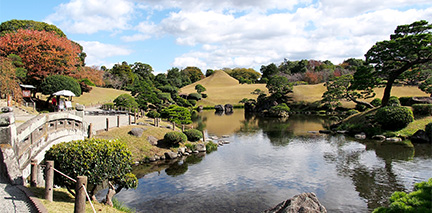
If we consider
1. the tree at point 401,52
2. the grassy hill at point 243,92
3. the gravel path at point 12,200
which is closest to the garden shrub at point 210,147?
the gravel path at point 12,200

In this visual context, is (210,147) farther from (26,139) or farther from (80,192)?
(80,192)

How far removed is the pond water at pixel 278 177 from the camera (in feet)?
47.5

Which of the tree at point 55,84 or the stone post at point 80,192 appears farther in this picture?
the tree at point 55,84

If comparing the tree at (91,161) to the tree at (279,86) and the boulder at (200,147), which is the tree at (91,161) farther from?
the tree at (279,86)

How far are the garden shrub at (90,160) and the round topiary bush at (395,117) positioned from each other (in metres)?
29.8

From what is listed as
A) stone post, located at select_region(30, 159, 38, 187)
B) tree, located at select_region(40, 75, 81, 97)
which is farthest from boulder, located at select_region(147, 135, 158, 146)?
tree, located at select_region(40, 75, 81, 97)

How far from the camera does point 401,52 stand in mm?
32438

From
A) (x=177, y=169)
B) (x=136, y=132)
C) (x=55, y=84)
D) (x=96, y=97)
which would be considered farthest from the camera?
(x=96, y=97)

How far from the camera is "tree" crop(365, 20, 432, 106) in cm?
3109

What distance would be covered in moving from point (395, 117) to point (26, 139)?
32.8 m

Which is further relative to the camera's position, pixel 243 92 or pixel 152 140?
pixel 243 92

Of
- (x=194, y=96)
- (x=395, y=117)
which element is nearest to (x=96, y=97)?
(x=194, y=96)

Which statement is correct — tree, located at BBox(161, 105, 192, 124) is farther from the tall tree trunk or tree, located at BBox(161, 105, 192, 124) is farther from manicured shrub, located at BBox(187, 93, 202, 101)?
manicured shrub, located at BBox(187, 93, 202, 101)

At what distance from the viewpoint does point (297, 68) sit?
116m
